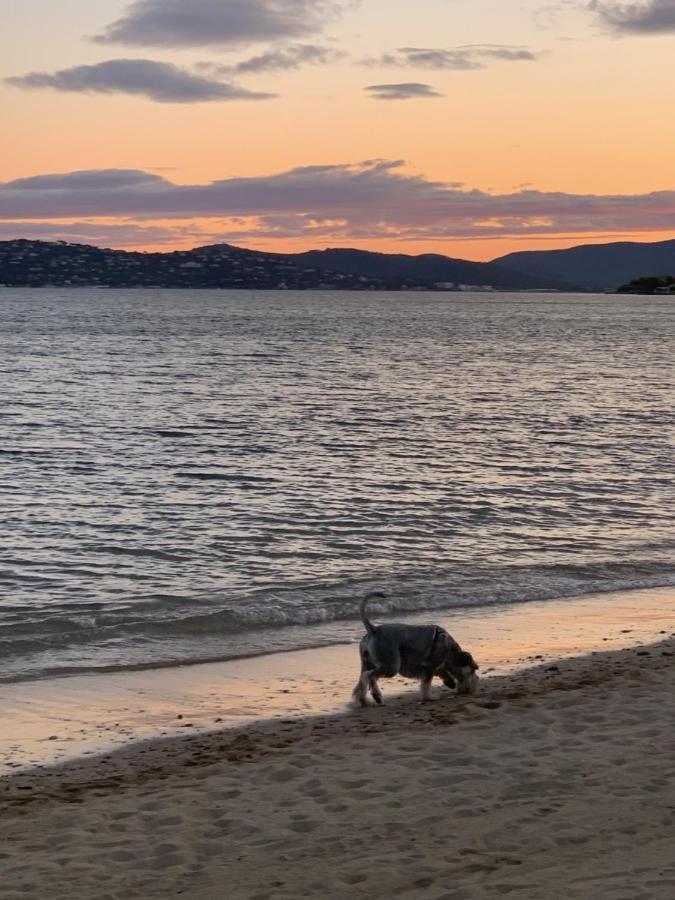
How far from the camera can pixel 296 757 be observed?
9.38m

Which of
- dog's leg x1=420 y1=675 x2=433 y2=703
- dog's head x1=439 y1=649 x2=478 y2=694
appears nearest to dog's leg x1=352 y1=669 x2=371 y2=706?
dog's leg x1=420 y1=675 x2=433 y2=703

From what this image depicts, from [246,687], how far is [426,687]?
6.67ft

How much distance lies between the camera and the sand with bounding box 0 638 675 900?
22.5ft

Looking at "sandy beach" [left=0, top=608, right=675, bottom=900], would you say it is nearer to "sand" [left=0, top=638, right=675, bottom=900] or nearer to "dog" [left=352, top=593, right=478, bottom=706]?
"sand" [left=0, top=638, right=675, bottom=900]

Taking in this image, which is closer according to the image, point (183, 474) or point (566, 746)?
point (566, 746)

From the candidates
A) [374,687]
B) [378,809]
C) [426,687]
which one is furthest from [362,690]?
[378,809]

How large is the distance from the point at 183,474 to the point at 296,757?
18.8 m

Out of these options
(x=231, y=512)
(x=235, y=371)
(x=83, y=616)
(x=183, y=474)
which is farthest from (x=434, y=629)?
(x=235, y=371)

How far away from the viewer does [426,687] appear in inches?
447

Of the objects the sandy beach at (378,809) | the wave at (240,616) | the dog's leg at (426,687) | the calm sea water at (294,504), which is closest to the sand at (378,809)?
the sandy beach at (378,809)

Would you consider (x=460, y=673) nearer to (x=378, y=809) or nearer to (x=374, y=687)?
(x=374, y=687)

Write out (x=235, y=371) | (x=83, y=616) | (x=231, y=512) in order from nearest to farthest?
(x=83, y=616) → (x=231, y=512) → (x=235, y=371)

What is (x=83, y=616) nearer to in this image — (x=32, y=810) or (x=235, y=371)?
(x=32, y=810)

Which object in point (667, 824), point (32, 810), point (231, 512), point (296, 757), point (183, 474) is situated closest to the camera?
point (667, 824)
